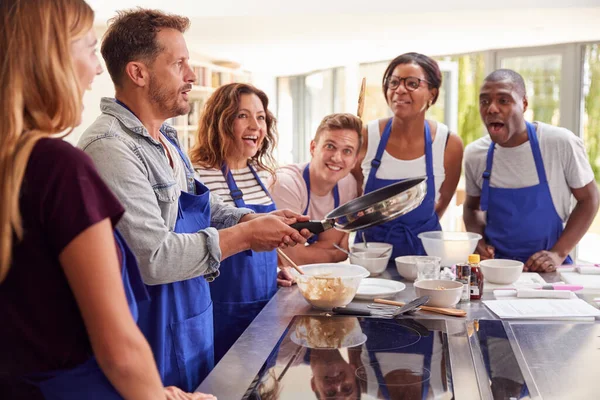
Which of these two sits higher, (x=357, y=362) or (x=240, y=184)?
(x=240, y=184)

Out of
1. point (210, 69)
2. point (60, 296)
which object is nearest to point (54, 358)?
point (60, 296)

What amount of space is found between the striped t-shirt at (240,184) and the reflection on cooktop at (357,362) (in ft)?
2.19

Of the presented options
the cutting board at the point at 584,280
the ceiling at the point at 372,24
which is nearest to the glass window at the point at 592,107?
the ceiling at the point at 372,24

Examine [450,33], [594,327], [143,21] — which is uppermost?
[450,33]

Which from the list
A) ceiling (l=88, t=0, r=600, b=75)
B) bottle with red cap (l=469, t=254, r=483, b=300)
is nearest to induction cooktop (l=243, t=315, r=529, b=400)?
bottle with red cap (l=469, t=254, r=483, b=300)

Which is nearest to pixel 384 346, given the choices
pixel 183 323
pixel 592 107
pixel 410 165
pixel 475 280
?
pixel 183 323

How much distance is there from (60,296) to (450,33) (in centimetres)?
627

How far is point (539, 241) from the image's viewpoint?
2793mm

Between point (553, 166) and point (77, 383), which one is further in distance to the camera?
point (553, 166)

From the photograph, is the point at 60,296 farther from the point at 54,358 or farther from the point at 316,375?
the point at 316,375

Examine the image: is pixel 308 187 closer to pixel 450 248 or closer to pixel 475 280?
pixel 450 248

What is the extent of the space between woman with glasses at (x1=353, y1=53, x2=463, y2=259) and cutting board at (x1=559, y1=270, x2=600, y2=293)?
61cm

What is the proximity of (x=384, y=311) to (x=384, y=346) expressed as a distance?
34cm

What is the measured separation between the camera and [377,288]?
2180 millimetres
